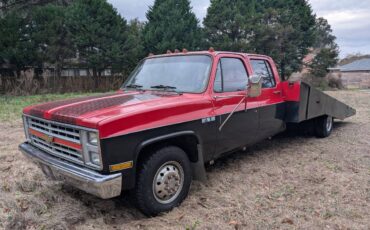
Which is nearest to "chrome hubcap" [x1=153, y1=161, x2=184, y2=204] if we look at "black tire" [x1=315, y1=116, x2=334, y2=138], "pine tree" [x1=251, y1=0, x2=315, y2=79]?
"black tire" [x1=315, y1=116, x2=334, y2=138]

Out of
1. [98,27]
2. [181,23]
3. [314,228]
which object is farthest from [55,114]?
[181,23]

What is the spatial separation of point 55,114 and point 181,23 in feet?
65.3

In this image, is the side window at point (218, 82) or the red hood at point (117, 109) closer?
the red hood at point (117, 109)

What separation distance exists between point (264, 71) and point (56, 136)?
12.0 feet

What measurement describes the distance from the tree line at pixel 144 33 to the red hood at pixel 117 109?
51.9 ft

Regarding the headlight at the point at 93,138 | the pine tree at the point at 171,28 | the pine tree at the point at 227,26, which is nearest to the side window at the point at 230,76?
the headlight at the point at 93,138

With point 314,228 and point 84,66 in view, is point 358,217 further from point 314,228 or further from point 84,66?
point 84,66

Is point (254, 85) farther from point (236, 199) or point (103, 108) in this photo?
point (103, 108)

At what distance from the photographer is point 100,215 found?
3613 mm

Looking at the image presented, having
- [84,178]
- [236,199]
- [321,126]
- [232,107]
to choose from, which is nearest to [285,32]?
[321,126]

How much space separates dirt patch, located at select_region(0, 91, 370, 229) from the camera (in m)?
3.43

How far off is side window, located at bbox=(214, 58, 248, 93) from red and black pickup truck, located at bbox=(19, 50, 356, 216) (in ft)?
0.05

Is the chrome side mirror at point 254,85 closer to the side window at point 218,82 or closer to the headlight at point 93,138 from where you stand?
the side window at point 218,82

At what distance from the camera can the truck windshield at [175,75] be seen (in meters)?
4.27
